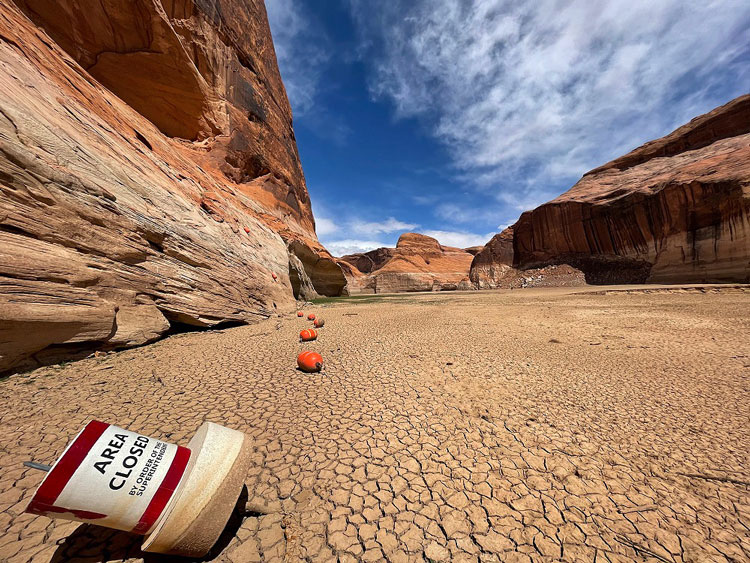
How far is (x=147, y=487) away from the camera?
1.33m

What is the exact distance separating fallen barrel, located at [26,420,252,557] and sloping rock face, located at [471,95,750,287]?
2883 cm

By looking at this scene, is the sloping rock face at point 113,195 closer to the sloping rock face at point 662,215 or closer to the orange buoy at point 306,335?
the orange buoy at point 306,335

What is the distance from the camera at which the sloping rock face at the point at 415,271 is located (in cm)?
4747

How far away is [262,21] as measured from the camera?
2270 cm

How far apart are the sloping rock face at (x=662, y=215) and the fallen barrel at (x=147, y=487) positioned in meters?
28.8

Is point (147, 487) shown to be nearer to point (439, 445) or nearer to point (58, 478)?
point (58, 478)

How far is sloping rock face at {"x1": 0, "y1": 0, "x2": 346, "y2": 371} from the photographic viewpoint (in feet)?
12.3

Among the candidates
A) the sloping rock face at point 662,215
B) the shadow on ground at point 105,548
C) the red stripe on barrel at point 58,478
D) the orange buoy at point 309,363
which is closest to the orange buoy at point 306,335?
the orange buoy at point 309,363

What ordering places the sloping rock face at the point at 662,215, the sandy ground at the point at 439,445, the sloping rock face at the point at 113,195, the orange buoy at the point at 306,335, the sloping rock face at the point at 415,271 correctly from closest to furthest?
the sandy ground at the point at 439,445
the sloping rock face at the point at 113,195
the orange buoy at the point at 306,335
the sloping rock face at the point at 662,215
the sloping rock face at the point at 415,271

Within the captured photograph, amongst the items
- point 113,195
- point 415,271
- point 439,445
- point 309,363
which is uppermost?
point 415,271

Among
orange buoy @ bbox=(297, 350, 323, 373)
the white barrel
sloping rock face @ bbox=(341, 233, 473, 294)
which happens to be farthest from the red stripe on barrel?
sloping rock face @ bbox=(341, 233, 473, 294)

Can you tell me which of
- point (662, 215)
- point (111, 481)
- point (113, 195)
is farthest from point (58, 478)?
point (662, 215)

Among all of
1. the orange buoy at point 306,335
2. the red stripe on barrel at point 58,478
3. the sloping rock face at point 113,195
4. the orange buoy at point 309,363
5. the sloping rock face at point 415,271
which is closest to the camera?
the red stripe on barrel at point 58,478

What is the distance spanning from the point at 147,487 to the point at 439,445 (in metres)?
2.22
